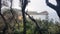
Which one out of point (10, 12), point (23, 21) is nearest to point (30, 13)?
point (23, 21)

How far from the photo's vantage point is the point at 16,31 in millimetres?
2156

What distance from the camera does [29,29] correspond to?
2.16m

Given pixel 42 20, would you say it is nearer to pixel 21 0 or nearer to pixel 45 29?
pixel 45 29

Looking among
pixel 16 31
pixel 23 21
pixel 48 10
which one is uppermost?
pixel 48 10

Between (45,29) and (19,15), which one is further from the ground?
(19,15)

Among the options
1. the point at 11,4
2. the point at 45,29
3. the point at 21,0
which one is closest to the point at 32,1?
the point at 21,0

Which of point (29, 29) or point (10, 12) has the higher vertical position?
point (10, 12)

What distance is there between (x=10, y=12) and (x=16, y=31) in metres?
0.28

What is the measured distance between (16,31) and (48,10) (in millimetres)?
529

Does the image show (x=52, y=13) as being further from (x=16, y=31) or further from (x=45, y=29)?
(x=16, y=31)

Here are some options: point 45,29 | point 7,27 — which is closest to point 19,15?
point 7,27

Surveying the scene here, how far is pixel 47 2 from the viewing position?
221cm

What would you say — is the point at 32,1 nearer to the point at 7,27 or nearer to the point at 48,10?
the point at 48,10

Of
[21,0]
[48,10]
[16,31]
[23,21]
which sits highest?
[21,0]
